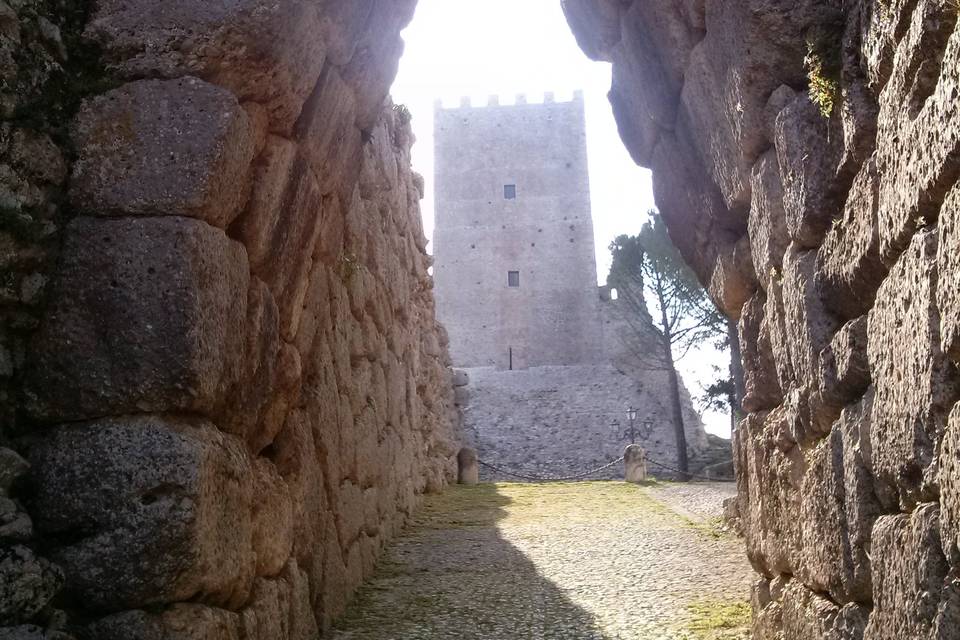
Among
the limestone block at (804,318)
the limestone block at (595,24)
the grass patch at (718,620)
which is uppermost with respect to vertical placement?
the limestone block at (595,24)

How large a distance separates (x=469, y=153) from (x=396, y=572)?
3300 centimetres

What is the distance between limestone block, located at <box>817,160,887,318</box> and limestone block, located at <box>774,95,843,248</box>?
A: 0.09m

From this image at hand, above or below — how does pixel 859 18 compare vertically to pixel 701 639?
above

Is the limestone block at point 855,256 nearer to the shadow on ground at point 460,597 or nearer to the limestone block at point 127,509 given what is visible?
the limestone block at point 127,509

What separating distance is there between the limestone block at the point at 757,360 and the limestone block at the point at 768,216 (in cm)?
23

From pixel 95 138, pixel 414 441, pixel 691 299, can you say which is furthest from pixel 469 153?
pixel 95 138

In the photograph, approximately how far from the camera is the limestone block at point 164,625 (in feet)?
7.73

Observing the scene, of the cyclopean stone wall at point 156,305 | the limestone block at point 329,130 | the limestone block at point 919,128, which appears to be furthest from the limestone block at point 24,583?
the limestone block at point 919,128

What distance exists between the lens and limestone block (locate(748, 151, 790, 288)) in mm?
3211

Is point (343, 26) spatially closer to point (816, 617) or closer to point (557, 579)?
point (816, 617)

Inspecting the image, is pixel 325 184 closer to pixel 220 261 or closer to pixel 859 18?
pixel 220 261

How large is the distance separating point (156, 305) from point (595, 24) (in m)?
3.43

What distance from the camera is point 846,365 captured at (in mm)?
2559

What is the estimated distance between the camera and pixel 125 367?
253cm
